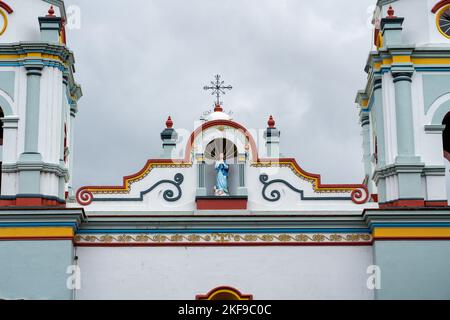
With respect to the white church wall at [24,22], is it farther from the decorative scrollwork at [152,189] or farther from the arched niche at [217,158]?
the arched niche at [217,158]

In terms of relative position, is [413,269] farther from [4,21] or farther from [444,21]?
[4,21]

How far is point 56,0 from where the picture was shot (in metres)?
24.8

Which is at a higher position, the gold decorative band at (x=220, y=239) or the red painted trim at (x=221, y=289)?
the gold decorative band at (x=220, y=239)

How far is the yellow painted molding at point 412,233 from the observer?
73.7 feet

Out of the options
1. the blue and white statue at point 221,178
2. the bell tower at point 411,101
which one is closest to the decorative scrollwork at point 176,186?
the blue and white statue at point 221,178

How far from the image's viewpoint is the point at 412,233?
885 inches

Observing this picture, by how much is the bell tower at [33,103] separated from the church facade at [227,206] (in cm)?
3

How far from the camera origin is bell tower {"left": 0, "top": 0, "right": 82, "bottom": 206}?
2288 cm

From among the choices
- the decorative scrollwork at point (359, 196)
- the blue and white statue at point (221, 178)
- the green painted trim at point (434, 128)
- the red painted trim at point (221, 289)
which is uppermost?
the green painted trim at point (434, 128)

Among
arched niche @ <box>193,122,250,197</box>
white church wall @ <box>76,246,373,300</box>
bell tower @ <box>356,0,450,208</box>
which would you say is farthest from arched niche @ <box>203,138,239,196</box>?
bell tower @ <box>356,0,450,208</box>

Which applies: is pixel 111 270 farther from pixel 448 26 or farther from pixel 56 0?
pixel 448 26

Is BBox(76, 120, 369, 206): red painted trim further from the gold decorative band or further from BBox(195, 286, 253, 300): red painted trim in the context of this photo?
BBox(195, 286, 253, 300): red painted trim

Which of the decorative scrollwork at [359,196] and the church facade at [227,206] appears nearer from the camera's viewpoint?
the church facade at [227,206]
